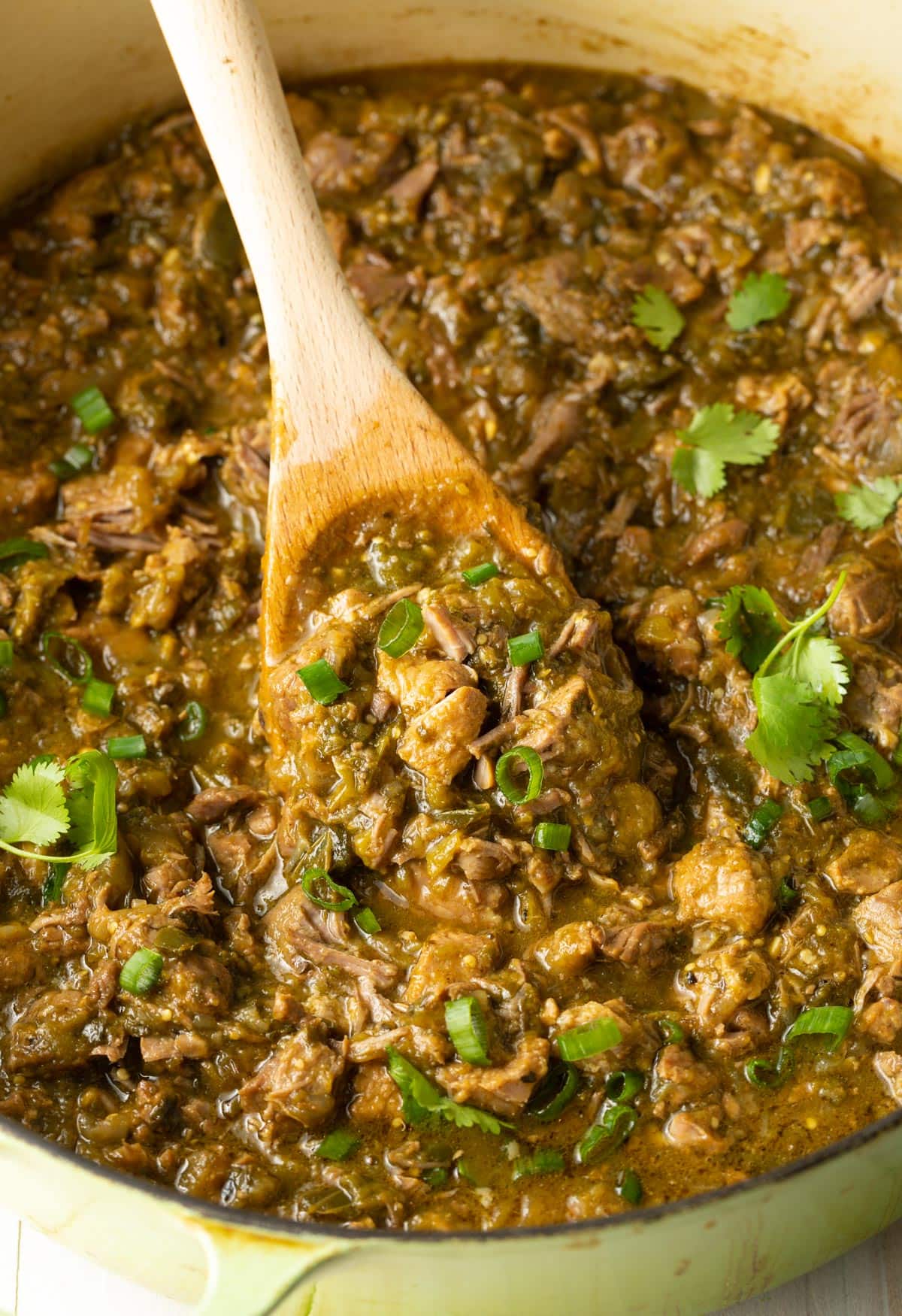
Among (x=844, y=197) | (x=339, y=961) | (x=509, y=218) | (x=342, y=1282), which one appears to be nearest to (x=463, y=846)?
(x=339, y=961)

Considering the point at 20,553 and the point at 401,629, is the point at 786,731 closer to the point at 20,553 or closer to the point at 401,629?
the point at 401,629

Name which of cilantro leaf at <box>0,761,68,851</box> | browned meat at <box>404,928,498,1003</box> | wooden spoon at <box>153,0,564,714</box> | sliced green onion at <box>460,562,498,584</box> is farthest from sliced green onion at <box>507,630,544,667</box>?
cilantro leaf at <box>0,761,68,851</box>

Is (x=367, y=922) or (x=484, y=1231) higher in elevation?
(x=484, y=1231)

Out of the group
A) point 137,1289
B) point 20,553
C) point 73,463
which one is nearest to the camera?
point 137,1289

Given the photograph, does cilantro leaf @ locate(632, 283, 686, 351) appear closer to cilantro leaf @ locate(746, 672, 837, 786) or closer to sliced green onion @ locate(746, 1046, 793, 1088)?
cilantro leaf @ locate(746, 672, 837, 786)

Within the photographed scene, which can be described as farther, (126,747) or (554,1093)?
(126,747)

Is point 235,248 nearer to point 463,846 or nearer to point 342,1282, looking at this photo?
point 463,846

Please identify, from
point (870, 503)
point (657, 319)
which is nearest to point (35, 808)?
point (657, 319)
